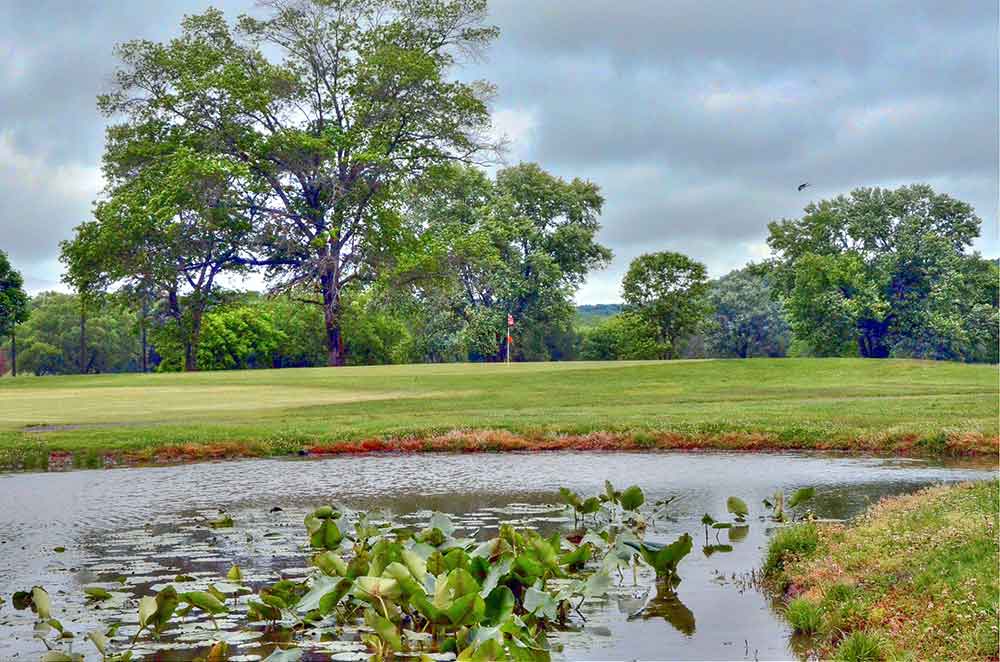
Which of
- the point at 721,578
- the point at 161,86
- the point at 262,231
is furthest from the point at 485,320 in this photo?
the point at 721,578

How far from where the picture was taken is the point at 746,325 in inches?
4166

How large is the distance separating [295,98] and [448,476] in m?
43.4

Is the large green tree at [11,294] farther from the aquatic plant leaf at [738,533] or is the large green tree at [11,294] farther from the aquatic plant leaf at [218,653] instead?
the aquatic plant leaf at [218,653]

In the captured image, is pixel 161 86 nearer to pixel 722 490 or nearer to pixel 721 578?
pixel 722 490

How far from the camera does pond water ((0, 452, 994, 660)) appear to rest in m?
8.85

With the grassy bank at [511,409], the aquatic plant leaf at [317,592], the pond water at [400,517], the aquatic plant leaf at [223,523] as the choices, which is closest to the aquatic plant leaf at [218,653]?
the pond water at [400,517]

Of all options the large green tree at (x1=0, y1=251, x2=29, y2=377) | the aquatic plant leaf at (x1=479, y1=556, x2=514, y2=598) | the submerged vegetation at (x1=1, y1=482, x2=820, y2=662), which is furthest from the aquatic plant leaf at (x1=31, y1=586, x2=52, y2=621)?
the large green tree at (x1=0, y1=251, x2=29, y2=377)

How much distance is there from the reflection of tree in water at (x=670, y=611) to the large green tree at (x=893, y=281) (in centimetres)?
6838

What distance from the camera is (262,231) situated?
56000 millimetres

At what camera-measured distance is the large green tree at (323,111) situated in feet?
181

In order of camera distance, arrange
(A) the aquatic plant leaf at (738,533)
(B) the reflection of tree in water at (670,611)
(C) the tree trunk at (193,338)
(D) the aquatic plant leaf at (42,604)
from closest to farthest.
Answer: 1. (D) the aquatic plant leaf at (42,604)
2. (B) the reflection of tree in water at (670,611)
3. (A) the aquatic plant leaf at (738,533)
4. (C) the tree trunk at (193,338)

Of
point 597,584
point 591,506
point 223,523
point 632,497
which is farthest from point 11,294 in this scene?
point 597,584

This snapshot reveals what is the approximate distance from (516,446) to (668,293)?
65901mm

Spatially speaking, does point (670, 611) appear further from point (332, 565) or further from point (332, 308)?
point (332, 308)
